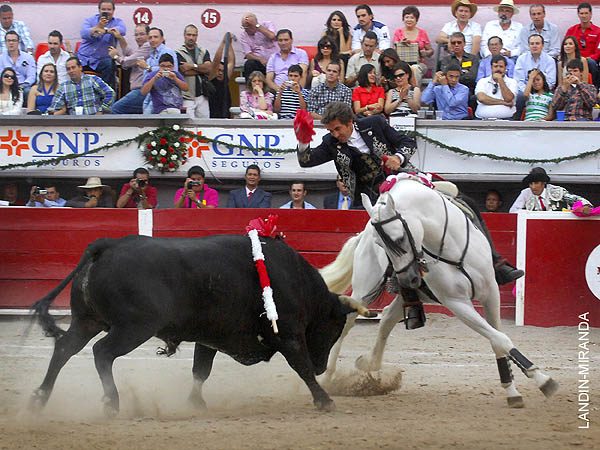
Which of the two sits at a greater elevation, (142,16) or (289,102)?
(142,16)

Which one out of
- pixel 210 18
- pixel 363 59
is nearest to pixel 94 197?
pixel 363 59

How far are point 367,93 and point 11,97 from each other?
4.32 meters

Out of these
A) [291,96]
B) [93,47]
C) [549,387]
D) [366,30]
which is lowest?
[549,387]

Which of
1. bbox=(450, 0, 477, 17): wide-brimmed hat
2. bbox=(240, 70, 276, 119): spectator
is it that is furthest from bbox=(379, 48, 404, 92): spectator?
bbox=(450, 0, 477, 17): wide-brimmed hat

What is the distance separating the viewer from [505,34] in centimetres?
1171

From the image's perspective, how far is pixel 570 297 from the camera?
9398mm

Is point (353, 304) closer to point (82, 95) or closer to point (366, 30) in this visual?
point (82, 95)

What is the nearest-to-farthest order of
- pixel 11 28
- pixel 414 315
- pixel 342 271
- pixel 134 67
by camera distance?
pixel 414 315 < pixel 342 271 < pixel 134 67 < pixel 11 28

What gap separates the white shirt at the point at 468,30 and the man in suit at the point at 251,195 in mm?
3281

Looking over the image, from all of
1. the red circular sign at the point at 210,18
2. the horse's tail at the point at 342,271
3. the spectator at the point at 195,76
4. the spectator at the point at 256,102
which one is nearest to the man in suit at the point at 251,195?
the spectator at the point at 256,102

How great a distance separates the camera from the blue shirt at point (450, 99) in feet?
35.8

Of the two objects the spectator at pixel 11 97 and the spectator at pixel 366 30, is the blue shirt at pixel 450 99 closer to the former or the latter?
the spectator at pixel 366 30

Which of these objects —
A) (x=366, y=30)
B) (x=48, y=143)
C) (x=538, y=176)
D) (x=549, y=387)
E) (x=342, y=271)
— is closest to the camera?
(x=549, y=387)

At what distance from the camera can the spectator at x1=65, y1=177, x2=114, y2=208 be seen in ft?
34.3
